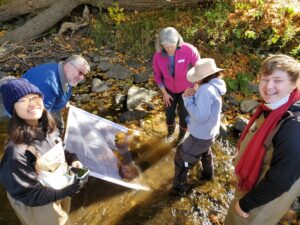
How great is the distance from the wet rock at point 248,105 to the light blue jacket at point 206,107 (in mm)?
2667

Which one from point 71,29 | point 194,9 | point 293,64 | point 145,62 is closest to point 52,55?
point 71,29

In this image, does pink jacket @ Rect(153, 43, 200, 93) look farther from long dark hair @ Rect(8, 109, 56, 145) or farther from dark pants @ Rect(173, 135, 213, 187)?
long dark hair @ Rect(8, 109, 56, 145)

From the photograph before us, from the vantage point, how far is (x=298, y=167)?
2227 millimetres

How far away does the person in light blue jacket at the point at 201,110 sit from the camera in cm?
342

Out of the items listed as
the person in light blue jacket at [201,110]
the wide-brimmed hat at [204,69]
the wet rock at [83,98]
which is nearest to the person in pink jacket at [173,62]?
the person in light blue jacket at [201,110]

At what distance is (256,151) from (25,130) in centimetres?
194

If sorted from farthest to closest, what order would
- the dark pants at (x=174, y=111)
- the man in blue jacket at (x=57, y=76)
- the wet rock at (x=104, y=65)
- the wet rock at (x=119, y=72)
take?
the wet rock at (x=104, y=65) → the wet rock at (x=119, y=72) → the dark pants at (x=174, y=111) → the man in blue jacket at (x=57, y=76)

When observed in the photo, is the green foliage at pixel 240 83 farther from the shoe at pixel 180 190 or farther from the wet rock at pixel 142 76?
the shoe at pixel 180 190

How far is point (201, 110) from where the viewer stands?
3.45 metres

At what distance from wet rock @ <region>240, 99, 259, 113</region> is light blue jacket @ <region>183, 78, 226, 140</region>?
267cm

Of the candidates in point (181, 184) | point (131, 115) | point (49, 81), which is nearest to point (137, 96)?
point (131, 115)

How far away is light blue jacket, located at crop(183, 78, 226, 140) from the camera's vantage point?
3.40 metres

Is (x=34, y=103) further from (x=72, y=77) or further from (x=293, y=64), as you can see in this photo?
(x=293, y=64)

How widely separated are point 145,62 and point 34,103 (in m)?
5.50
